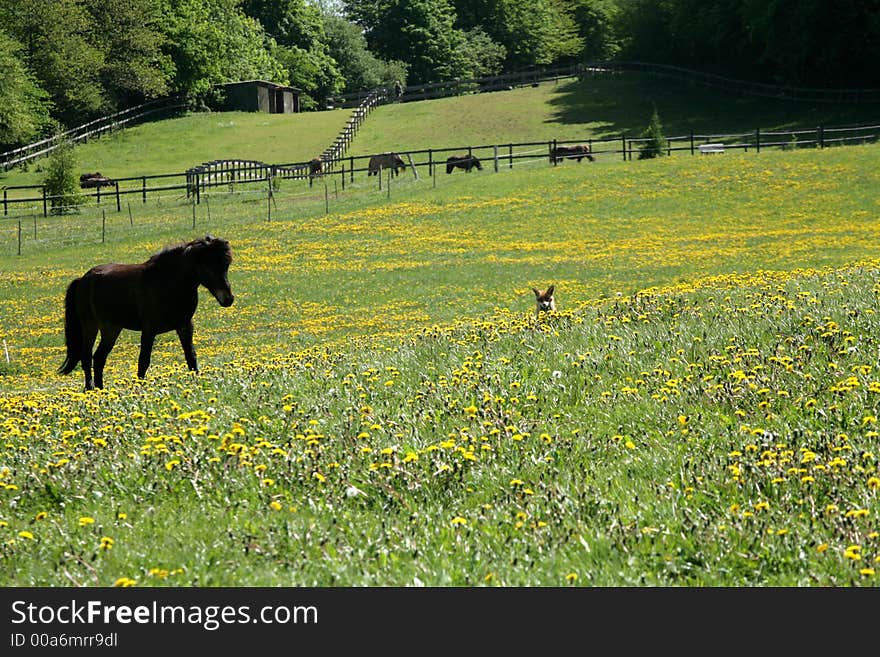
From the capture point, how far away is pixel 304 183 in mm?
53844

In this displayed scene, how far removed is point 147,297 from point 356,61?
336ft

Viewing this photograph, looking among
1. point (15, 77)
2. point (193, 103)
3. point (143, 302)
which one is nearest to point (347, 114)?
point (193, 103)

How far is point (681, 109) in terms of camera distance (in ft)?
236

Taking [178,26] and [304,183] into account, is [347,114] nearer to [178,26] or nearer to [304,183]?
[178,26]

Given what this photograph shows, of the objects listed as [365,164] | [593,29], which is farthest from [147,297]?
[593,29]

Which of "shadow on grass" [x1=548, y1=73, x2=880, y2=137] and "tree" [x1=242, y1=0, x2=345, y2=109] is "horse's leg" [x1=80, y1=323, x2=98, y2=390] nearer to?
"shadow on grass" [x1=548, y1=73, x2=880, y2=137]

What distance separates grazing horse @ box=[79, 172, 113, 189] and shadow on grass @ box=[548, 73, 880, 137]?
29.1 m

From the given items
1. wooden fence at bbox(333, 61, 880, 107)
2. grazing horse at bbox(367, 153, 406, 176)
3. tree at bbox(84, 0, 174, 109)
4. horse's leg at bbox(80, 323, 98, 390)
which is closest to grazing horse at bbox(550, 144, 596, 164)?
grazing horse at bbox(367, 153, 406, 176)

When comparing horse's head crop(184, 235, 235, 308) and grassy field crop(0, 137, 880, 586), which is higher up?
horse's head crop(184, 235, 235, 308)

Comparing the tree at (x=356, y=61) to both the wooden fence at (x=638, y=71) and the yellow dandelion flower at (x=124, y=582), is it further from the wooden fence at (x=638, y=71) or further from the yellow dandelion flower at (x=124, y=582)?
the yellow dandelion flower at (x=124, y=582)

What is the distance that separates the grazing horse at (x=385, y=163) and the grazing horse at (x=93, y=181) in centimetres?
1470

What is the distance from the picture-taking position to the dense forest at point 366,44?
68312mm

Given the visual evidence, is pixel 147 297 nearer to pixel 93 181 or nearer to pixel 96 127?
pixel 93 181

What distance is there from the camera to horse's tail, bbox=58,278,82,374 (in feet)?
49.9
